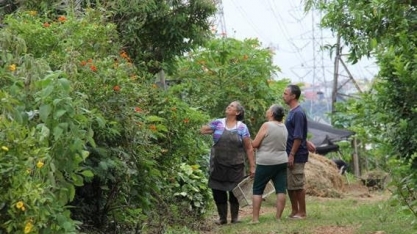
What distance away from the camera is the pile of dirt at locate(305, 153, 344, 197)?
Answer: 1571cm

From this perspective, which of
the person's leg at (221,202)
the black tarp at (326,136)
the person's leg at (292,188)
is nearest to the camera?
the person's leg at (292,188)

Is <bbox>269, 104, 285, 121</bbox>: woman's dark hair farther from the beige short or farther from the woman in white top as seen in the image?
the beige short

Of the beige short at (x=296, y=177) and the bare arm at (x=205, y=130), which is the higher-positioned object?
the bare arm at (x=205, y=130)

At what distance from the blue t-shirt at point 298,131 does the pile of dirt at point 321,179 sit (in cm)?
528

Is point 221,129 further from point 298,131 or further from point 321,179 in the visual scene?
point 321,179

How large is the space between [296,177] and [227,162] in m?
0.88

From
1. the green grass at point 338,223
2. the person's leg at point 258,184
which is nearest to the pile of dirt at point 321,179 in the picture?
the green grass at point 338,223

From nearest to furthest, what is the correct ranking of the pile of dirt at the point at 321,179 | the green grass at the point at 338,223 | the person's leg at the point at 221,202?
the green grass at the point at 338,223, the person's leg at the point at 221,202, the pile of dirt at the point at 321,179

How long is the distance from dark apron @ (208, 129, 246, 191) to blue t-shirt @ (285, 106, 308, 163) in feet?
2.04

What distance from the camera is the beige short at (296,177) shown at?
10375 mm

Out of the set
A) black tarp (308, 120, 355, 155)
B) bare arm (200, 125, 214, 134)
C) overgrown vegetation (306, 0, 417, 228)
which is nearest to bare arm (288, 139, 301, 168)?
bare arm (200, 125, 214, 134)

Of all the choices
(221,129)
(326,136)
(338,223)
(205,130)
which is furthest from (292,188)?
(326,136)

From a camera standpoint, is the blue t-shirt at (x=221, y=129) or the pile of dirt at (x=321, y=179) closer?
the blue t-shirt at (x=221, y=129)

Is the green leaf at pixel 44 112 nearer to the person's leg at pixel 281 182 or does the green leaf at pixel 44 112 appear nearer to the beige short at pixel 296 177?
the person's leg at pixel 281 182
